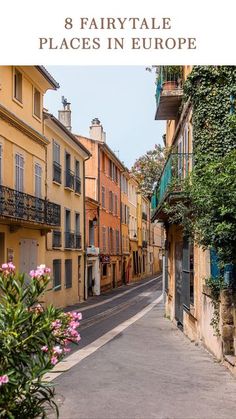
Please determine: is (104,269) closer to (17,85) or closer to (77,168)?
(77,168)

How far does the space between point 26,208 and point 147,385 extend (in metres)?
12.0

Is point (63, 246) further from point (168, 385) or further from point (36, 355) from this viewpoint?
point (36, 355)

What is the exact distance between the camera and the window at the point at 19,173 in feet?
65.2

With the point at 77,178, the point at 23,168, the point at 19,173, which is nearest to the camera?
the point at 19,173

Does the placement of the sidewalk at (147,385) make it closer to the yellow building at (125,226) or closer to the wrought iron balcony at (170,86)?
the wrought iron balcony at (170,86)

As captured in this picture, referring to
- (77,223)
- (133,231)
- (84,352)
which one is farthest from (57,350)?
(133,231)

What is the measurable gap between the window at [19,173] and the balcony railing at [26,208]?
0.44 metres

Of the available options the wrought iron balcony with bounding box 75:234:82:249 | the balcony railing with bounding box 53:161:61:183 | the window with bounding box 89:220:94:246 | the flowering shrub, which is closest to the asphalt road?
the wrought iron balcony with bounding box 75:234:82:249

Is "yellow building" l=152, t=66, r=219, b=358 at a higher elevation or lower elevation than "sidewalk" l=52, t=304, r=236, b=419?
higher

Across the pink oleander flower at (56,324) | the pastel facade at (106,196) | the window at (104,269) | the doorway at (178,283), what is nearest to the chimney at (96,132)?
the pastel facade at (106,196)

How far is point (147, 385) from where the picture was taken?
8586 mm

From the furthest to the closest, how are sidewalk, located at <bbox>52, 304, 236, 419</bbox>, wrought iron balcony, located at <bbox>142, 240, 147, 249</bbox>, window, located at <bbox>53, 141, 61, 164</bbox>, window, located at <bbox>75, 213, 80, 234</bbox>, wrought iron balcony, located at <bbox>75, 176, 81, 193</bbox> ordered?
wrought iron balcony, located at <bbox>142, 240, 147, 249</bbox> < window, located at <bbox>75, 213, 80, 234</bbox> < wrought iron balcony, located at <bbox>75, 176, 81, 193</bbox> < window, located at <bbox>53, 141, 61, 164</bbox> < sidewalk, located at <bbox>52, 304, 236, 419</bbox>

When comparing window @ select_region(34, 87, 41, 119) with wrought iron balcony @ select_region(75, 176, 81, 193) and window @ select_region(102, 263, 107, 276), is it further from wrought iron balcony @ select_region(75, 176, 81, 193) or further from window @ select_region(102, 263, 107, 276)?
window @ select_region(102, 263, 107, 276)

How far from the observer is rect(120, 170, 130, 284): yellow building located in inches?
1969
